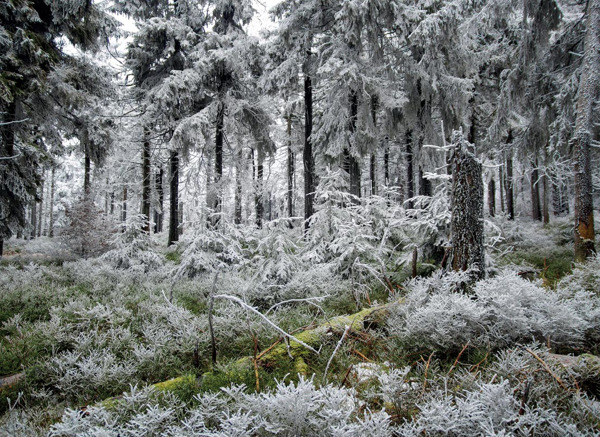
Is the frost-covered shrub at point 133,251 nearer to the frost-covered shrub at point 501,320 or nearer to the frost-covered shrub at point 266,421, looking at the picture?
the frost-covered shrub at point 266,421

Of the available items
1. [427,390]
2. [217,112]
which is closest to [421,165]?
[217,112]

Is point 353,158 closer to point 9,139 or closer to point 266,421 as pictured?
point 266,421

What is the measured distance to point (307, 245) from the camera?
7645 mm

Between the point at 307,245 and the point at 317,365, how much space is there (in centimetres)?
452

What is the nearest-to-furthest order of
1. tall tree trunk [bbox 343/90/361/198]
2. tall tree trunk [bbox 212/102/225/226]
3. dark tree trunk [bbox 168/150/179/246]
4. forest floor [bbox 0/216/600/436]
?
forest floor [bbox 0/216/600/436] → tall tree trunk [bbox 343/90/361/198] → tall tree trunk [bbox 212/102/225/226] → dark tree trunk [bbox 168/150/179/246]

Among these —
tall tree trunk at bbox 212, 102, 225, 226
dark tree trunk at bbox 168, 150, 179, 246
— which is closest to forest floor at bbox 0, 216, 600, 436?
tall tree trunk at bbox 212, 102, 225, 226

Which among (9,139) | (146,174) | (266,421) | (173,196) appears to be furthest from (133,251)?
(266,421)

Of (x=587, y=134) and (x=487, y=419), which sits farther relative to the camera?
(x=587, y=134)

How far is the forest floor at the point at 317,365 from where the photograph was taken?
1.89m

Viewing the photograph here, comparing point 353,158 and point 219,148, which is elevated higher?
point 219,148

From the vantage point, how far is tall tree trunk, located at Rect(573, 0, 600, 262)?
6.48 metres

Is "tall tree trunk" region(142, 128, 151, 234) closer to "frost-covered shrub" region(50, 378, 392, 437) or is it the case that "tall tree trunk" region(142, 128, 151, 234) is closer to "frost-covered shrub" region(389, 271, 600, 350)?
"frost-covered shrub" region(50, 378, 392, 437)

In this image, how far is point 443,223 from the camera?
18.6 ft

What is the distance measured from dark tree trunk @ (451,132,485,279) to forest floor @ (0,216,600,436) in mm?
361
